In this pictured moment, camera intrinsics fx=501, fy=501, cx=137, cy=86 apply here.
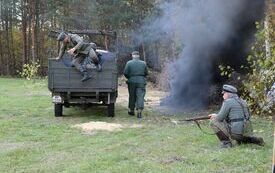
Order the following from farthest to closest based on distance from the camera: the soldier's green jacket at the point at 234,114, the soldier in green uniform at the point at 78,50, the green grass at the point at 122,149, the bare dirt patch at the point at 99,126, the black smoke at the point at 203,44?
the black smoke at the point at 203,44, the soldier in green uniform at the point at 78,50, the bare dirt patch at the point at 99,126, the soldier's green jacket at the point at 234,114, the green grass at the point at 122,149

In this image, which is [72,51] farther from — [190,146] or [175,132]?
[190,146]

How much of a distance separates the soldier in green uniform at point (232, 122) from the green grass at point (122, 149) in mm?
178

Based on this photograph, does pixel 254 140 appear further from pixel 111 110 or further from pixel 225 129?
pixel 111 110

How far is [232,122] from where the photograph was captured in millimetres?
8266

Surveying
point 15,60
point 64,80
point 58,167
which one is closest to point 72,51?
point 64,80

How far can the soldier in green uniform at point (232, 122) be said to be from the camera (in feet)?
27.0

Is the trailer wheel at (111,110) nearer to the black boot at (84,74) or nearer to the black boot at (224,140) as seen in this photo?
the black boot at (84,74)

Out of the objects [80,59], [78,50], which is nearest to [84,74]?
[80,59]

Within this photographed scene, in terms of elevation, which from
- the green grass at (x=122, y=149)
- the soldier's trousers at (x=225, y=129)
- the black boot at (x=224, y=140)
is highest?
the soldier's trousers at (x=225, y=129)

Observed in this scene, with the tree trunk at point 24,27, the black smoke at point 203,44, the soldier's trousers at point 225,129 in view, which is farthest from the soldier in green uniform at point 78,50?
the tree trunk at point 24,27

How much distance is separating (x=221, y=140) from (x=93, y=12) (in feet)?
81.4

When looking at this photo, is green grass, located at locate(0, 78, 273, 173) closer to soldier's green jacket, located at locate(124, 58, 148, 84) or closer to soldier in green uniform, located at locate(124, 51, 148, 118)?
soldier in green uniform, located at locate(124, 51, 148, 118)

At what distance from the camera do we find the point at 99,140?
30.0ft

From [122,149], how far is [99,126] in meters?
2.60
